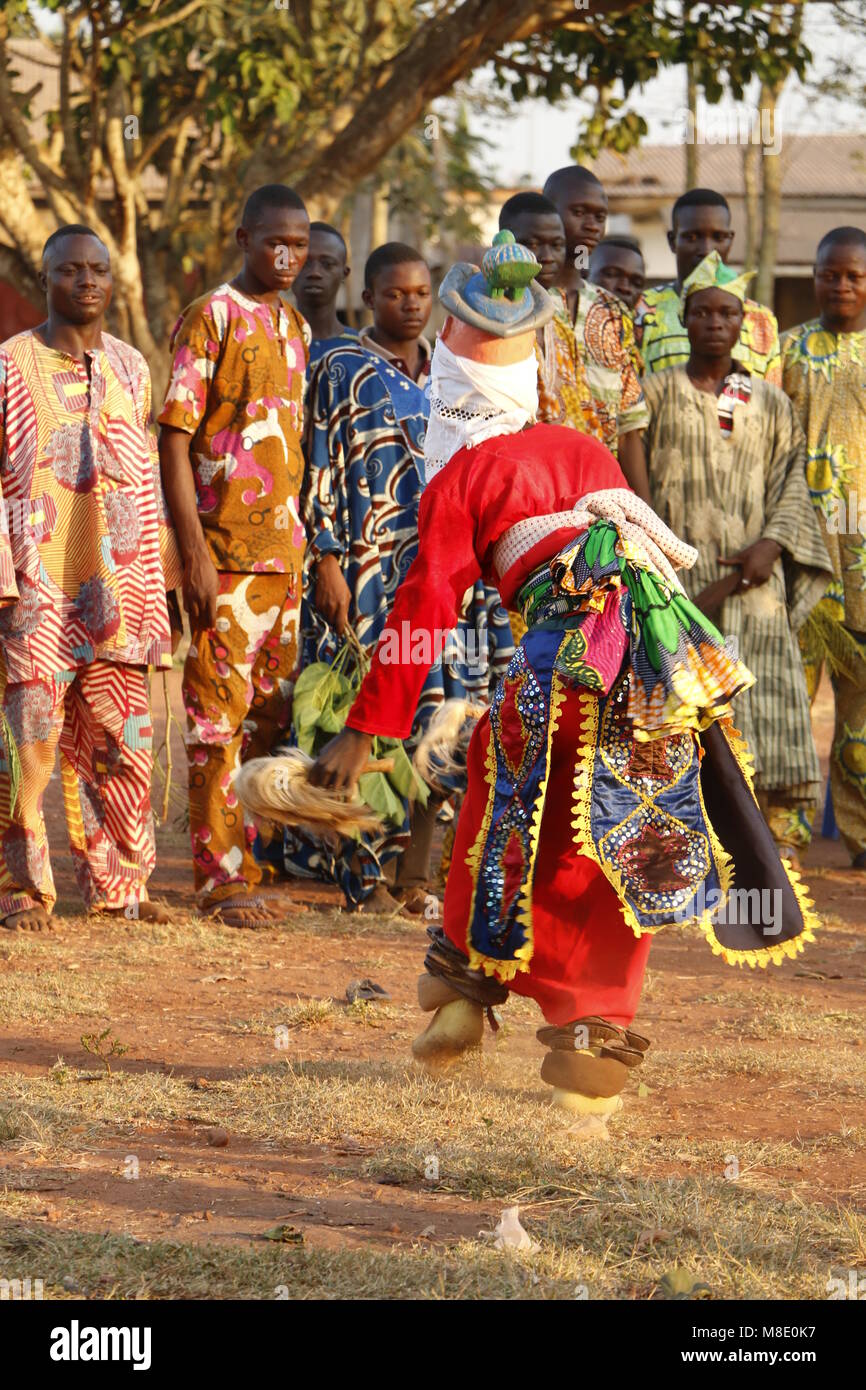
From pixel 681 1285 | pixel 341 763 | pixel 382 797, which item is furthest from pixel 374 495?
pixel 681 1285

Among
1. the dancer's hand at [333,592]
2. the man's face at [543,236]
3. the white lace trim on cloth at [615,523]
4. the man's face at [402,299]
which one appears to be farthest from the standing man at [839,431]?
the white lace trim on cloth at [615,523]

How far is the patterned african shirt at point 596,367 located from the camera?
272 inches

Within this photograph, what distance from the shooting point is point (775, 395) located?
735 cm

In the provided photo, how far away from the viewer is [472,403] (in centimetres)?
430

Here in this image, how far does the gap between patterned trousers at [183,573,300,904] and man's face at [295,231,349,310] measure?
1.39m

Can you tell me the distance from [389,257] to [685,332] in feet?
5.08

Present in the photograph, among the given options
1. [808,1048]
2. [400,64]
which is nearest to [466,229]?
[400,64]

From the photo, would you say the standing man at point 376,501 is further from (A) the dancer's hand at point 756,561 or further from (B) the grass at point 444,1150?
(B) the grass at point 444,1150

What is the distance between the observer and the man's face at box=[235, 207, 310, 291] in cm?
624

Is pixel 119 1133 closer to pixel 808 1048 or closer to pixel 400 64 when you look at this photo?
pixel 808 1048

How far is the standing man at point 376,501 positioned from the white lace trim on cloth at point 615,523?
2516mm

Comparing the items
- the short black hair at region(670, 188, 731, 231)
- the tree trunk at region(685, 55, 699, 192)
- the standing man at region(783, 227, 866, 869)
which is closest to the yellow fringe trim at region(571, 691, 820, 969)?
the standing man at region(783, 227, 866, 869)

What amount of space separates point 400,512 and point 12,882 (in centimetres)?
191

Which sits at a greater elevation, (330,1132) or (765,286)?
(765,286)
